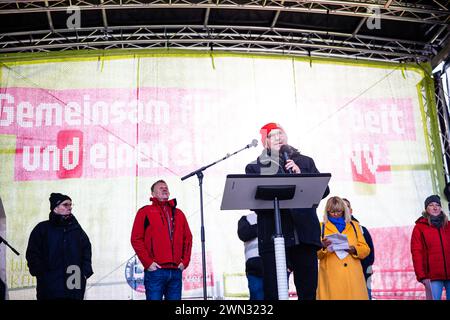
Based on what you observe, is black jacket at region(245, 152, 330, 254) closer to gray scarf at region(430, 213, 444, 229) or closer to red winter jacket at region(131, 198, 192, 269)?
red winter jacket at region(131, 198, 192, 269)

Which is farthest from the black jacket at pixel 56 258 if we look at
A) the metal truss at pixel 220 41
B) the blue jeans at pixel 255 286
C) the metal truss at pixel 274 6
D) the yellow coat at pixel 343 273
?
the metal truss at pixel 220 41

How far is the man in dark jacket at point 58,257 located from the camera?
5512 mm

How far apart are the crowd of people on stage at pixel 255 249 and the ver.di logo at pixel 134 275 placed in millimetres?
1352

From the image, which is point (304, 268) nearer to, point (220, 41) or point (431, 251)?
point (431, 251)

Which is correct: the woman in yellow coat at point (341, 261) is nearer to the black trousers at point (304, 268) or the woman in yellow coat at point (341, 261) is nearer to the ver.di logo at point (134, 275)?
the black trousers at point (304, 268)

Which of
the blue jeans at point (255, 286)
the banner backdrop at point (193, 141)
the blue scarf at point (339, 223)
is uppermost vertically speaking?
the banner backdrop at point (193, 141)

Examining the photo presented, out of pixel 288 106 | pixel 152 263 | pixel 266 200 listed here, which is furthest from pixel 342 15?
pixel 266 200

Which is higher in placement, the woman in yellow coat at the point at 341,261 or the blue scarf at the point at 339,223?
the blue scarf at the point at 339,223

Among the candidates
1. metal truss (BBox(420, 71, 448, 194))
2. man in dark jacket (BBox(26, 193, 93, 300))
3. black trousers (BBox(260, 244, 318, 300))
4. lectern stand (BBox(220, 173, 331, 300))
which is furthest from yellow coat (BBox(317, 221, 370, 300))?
metal truss (BBox(420, 71, 448, 194))

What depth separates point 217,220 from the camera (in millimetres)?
7383

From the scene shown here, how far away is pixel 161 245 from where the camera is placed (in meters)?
5.17

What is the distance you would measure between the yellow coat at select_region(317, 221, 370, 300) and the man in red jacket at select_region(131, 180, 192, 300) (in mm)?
1193

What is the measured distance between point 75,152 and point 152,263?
2877 millimetres
